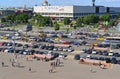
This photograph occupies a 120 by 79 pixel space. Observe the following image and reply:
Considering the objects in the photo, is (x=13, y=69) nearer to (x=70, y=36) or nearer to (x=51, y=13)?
(x=70, y=36)

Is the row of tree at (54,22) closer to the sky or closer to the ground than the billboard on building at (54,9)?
closer to the ground

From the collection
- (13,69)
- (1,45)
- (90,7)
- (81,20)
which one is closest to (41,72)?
(13,69)

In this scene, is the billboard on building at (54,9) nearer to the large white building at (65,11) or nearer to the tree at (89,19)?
the large white building at (65,11)

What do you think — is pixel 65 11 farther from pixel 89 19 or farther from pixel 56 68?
pixel 56 68

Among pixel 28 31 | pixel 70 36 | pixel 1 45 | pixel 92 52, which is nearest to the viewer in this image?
pixel 92 52

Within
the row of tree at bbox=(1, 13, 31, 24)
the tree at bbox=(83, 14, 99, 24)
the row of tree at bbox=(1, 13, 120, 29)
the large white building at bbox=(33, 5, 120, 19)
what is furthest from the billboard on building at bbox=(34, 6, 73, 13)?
the tree at bbox=(83, 14, 99, 24)

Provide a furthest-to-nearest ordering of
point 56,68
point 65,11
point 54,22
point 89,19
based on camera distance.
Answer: point 65,11
point 54,22
point 89,19
point 56,68

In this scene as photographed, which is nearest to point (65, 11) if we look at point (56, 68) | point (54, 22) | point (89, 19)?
point (54, 22)

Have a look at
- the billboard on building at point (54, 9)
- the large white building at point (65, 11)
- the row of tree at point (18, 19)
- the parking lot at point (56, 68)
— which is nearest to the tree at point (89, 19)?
the row of tree at point (18, 19)

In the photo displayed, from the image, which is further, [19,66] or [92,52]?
[92,52]

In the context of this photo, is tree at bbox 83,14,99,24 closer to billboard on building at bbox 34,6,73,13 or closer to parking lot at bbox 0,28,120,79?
billboard on building at bbox 34,6,73,13

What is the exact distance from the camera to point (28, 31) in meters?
59.5

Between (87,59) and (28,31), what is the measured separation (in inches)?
1220

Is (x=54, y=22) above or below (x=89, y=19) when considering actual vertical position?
below
